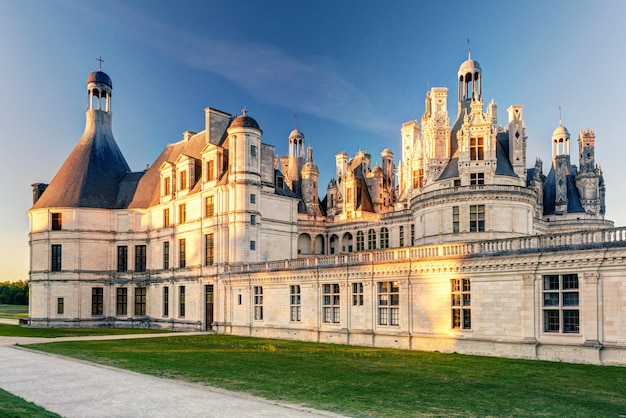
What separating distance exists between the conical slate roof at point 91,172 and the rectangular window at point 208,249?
13.7 m

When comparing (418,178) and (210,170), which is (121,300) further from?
(418,178)

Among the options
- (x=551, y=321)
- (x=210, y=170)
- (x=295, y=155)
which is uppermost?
(x=295, y=155)

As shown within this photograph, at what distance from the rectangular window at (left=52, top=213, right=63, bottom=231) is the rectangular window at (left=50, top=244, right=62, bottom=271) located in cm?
150

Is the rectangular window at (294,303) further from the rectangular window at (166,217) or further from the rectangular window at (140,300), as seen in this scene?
the rectangular window at (140,300)

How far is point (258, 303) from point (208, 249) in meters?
8.92

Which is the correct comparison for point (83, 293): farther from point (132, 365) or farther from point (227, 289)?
point (132, 365)

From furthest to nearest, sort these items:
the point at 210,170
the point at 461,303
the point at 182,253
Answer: the point at 182,253, the point at 210,170, the point at 461,303

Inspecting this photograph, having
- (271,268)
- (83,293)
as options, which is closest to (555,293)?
(271,268)

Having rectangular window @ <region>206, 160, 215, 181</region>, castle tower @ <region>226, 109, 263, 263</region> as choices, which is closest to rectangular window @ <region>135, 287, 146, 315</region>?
rectangular window @ <region>206, 160, 215, 181</region>

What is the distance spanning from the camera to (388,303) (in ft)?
88.9

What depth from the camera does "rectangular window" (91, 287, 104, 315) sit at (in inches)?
1965

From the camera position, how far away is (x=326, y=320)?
30.4m

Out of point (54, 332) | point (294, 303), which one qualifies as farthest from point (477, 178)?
point (54, 332)

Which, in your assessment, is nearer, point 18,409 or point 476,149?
point 18,409
